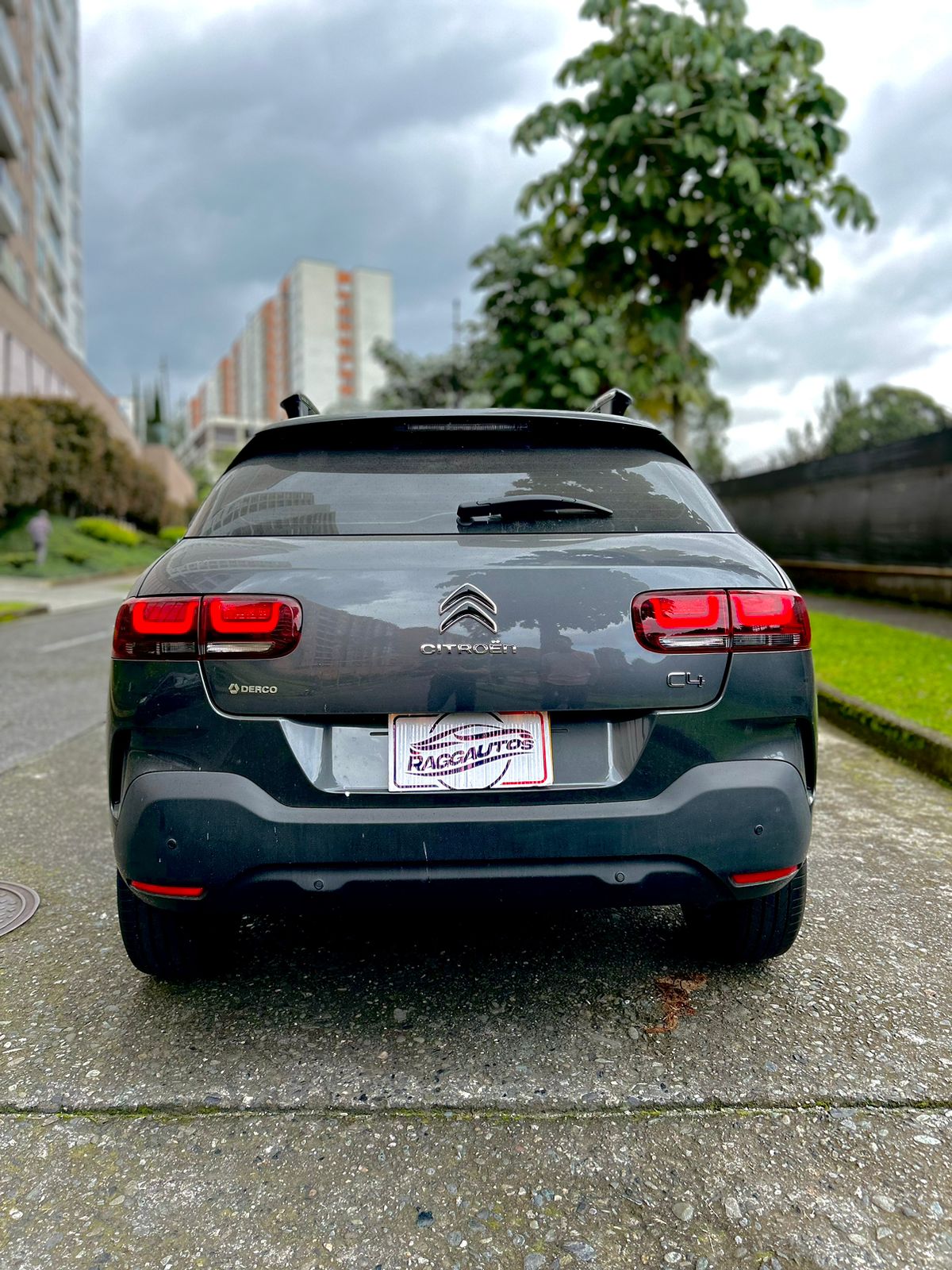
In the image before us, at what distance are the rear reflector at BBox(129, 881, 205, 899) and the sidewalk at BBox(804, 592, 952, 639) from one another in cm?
852

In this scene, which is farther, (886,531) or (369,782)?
(886,531)

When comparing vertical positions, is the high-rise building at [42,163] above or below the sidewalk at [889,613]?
above

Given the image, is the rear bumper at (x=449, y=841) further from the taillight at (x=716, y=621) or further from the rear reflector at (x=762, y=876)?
the taillight at (x=716, y=621)

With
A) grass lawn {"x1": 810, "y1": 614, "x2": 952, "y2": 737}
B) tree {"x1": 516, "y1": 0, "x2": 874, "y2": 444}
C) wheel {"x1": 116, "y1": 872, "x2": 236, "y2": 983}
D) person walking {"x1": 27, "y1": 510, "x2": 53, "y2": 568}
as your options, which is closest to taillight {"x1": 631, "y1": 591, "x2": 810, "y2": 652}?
wheel {"x1": 116, "y1": 872, "x2": 236, "y2": 983}

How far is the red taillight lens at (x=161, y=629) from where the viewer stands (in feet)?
7.40

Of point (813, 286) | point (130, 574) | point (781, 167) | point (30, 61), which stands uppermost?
point (30, 61)

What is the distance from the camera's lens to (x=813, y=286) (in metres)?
11.7

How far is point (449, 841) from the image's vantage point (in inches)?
86.7

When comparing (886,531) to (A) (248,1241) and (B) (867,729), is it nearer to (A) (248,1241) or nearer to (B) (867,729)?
(B) (867,729)

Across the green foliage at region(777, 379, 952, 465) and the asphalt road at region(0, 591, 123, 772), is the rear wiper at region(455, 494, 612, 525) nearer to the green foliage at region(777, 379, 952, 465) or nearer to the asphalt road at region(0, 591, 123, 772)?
the asphalt road at region(0, 591, 123, 772)

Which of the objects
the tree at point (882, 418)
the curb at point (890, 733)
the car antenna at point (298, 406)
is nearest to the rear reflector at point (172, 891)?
the car antenna at point (298, 406)

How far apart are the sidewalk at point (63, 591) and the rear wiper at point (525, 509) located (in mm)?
15890

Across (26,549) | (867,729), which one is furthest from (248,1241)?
(26,549)

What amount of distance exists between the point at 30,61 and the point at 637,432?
182ft
